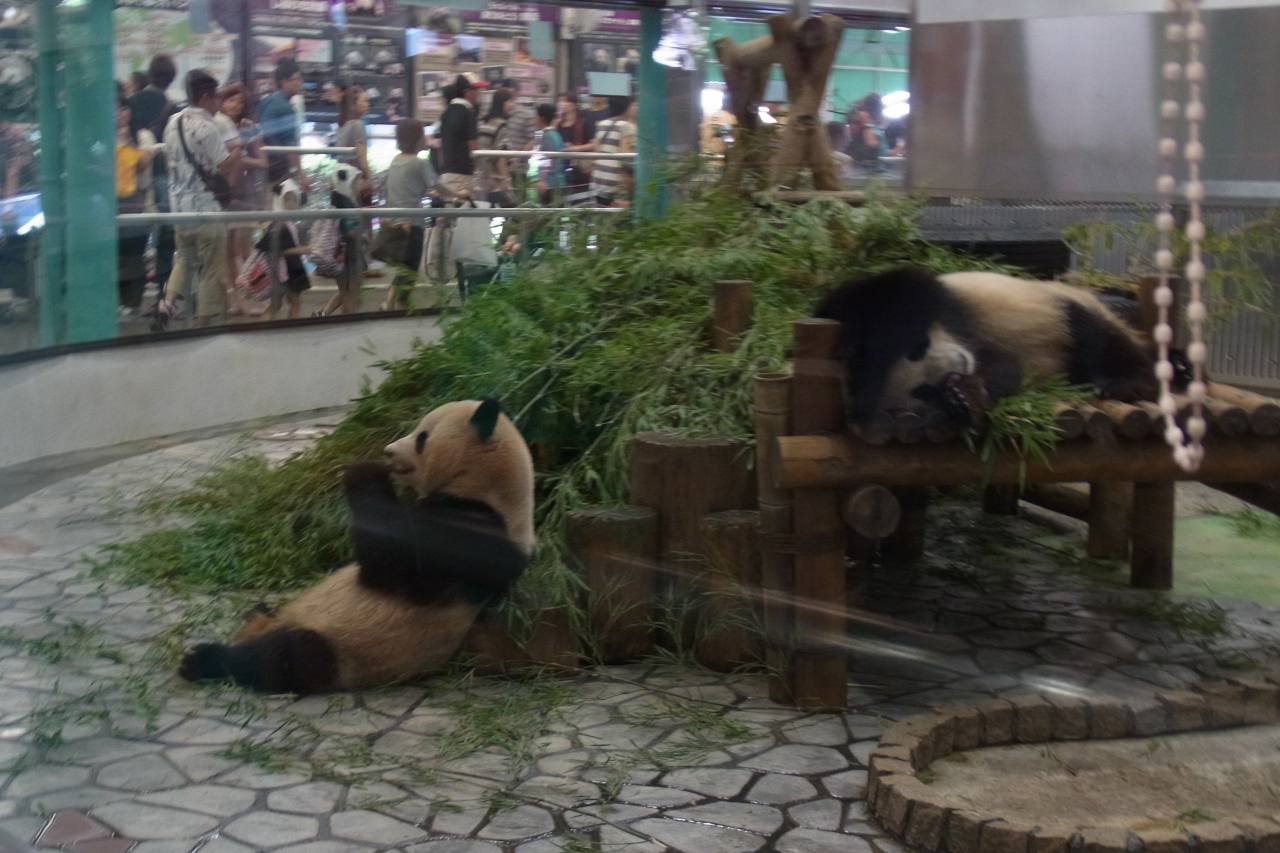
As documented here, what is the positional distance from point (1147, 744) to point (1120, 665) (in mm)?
604

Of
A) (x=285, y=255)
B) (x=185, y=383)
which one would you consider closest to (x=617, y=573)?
(x=185, y=383)

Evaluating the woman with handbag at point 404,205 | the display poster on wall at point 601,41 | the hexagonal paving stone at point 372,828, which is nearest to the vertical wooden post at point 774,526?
the hexagonal paving stone at point 372,828

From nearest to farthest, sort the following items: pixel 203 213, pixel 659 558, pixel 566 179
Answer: pixel 659 558
pixel 203 213
pixel 566 179

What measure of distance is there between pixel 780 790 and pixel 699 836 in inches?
11.4

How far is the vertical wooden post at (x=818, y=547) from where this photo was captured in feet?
9.35

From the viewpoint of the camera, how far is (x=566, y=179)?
5.73 metres

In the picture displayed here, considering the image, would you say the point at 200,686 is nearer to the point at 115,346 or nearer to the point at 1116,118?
the point at 115,346

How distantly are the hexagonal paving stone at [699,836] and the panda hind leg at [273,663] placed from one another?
0.95m

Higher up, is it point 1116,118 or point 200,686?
point 1116,118

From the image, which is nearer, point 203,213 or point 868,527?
point 868,527

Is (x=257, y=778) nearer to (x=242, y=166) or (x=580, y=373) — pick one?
(x=580, y=373)

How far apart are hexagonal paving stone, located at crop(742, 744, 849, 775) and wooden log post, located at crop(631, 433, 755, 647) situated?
0.59 metres

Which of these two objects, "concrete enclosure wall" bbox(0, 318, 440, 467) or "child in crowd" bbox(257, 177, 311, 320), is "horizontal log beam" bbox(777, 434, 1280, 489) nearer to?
"concrete enclosure wall" bbox(0, 318, 440, 467)

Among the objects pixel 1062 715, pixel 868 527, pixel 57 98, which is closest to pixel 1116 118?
pixel 868 527
